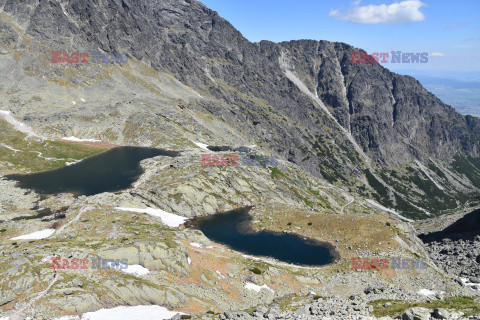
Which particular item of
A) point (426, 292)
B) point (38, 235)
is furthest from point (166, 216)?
point (426, 292)

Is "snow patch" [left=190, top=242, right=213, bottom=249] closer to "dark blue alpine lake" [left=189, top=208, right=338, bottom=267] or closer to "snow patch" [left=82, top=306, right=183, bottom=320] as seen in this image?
"dark blue alpine lake" [left=189, top=208, right=338, bottom=267]

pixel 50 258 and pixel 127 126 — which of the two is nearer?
pixel 50 258

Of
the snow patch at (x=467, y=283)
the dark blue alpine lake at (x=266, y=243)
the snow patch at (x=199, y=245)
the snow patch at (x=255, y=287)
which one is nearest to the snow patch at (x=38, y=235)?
the snow patch at (x=199, y=245)

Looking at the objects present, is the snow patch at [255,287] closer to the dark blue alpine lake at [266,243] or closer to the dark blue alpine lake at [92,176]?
the dark blue alpine lake at [266,243]

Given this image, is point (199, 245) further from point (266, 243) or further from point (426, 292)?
point (426, 292)

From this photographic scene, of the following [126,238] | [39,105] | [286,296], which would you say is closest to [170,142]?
[39,105]

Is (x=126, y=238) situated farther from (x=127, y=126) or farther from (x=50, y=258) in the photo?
(x=127, y=126)
